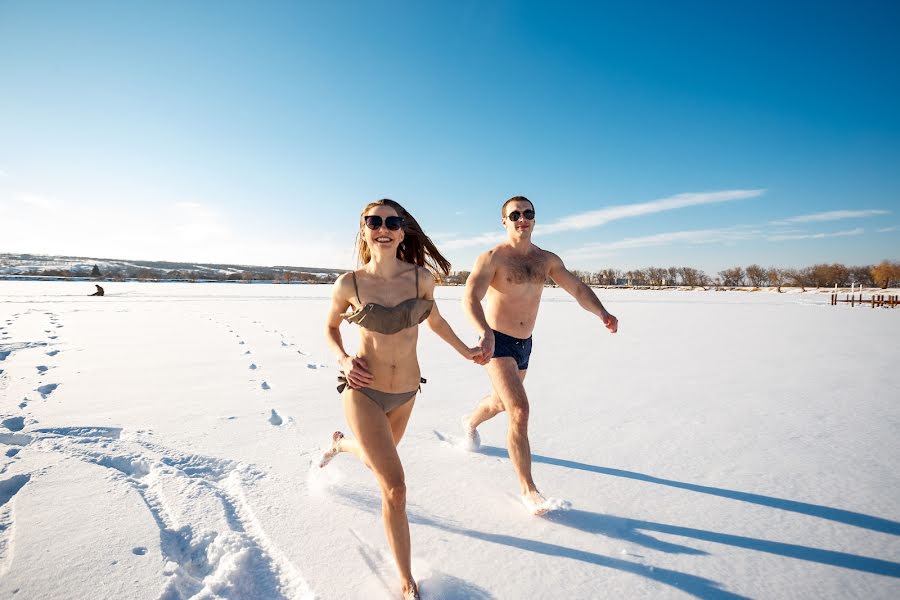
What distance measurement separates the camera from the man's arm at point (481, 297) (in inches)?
99.9

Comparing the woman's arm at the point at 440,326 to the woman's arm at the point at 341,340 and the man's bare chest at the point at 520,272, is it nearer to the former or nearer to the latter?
the woman's arm at the point at 341,340

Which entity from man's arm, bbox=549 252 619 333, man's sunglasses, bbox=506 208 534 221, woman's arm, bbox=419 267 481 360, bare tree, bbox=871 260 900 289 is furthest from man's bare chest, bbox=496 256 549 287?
bare tree, bbox=871 260 900 289

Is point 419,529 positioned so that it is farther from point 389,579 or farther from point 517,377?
point 517,377

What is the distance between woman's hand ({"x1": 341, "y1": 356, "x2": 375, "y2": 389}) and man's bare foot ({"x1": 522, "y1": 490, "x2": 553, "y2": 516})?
143 cm

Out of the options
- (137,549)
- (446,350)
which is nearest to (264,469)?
(137,549)

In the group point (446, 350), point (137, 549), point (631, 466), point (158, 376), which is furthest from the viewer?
point (446, 350)

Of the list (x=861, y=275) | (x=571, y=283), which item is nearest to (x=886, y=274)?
(x=861, y=275)

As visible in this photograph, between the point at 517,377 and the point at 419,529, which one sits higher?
the point at 517,377

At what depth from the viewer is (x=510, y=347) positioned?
10.9 feet

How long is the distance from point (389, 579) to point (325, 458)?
1.15 meters

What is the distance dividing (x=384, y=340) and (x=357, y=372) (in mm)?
255

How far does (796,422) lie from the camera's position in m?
4.55

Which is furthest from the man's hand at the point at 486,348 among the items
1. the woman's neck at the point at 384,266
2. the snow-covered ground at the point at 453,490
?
the snow-covered ground at the point at 453,490

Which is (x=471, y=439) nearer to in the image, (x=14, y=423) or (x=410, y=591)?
(x=410, y=591)
